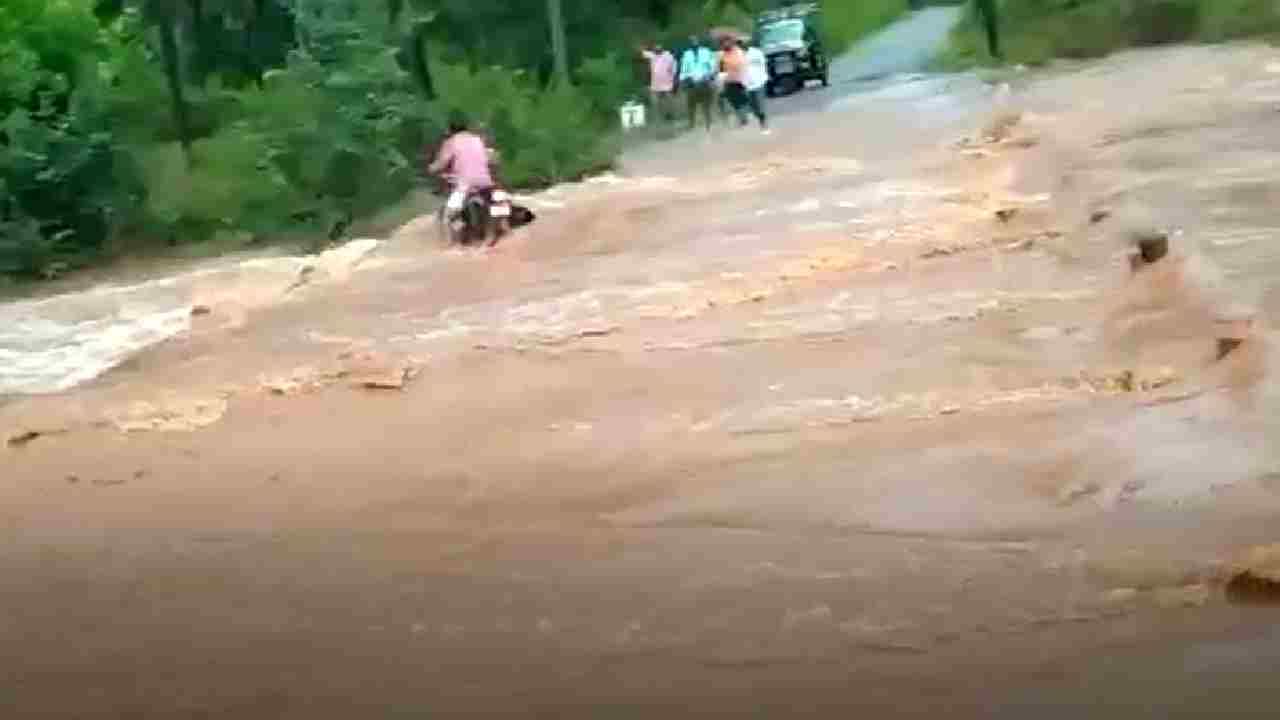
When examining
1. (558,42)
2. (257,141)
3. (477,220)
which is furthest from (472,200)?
(558,42)

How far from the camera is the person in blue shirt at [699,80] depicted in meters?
36.9

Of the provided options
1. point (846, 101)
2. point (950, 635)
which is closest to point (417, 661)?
point (950, 635)

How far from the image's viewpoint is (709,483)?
1014 centimetres

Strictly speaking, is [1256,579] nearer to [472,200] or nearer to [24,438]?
[24,438]

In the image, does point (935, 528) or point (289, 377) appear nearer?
point (935, 528)

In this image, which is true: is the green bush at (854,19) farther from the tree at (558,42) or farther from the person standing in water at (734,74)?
the person standing in water at (734,74)

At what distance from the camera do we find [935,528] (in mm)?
8695

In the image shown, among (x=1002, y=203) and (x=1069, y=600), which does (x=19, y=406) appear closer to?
(x=1002, y=203)

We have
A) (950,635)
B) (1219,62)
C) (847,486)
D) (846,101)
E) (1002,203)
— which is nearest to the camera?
(950,635)

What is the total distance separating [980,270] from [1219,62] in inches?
841

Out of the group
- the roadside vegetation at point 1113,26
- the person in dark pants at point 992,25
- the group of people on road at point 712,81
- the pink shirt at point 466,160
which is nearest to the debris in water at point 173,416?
the pink shirt at point 466,160

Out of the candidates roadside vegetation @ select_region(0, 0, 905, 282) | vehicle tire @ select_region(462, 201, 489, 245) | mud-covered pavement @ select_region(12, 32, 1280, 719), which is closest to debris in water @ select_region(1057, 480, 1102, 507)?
mud-covered pavement @ select_region(12, 32, 1280, 719)

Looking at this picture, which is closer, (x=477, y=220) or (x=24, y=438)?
(x=24, y=438)

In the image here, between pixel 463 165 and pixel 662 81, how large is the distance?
16.9 m
